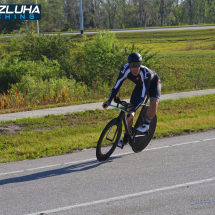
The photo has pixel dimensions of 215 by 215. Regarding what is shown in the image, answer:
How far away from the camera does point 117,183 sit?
5.34 metres

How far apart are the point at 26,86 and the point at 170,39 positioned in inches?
1003

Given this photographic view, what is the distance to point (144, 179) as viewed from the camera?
5469 mm

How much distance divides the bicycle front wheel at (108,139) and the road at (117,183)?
0.73 ft

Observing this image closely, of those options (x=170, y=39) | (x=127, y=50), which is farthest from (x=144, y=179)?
(x=170, y=39)

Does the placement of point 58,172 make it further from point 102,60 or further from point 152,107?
point 102,60

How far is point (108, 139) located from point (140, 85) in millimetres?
1336

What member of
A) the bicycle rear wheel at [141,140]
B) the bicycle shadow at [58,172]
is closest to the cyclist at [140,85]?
the bicycle rear wheel at [141,140]

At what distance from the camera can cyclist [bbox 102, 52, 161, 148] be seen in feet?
19.7

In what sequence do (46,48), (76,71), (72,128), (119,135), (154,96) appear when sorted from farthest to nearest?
(46,48) → (76,71) → (72,128) → (154,96) → (119,135)

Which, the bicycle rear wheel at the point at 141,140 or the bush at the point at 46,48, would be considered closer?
the bicycle rear wheel at the point at 141,140

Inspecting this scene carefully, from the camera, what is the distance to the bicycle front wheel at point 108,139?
600cm

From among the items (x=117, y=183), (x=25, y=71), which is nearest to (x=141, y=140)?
(x=117, y=183)

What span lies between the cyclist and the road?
0.77 m

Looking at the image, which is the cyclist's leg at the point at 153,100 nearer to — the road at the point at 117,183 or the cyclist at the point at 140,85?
the cyclist at the point at 140,85
